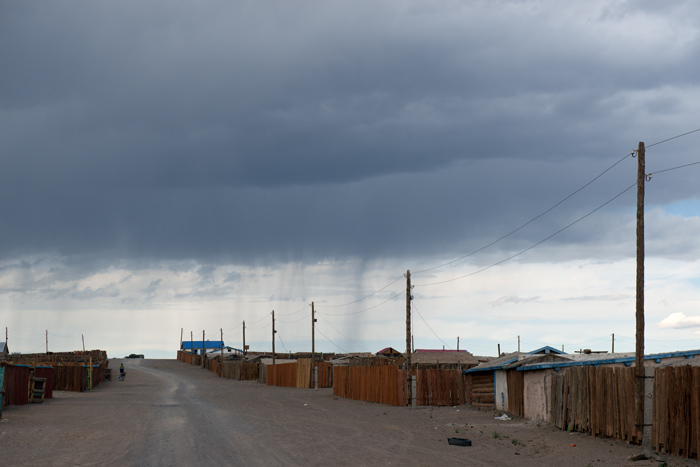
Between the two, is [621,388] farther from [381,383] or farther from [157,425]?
[381,383]

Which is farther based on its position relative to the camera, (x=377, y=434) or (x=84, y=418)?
(x=84, y=418)

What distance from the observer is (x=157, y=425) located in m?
24.3

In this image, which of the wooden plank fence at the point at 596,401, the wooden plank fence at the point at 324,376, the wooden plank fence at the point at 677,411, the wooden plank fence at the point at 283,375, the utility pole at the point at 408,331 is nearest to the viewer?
the wooden plank fence at the point at 677,411

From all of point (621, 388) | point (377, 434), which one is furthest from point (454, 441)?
point (621, 388)

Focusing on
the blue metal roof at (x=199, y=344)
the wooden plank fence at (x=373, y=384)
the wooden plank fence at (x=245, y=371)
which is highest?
the wooden plank fence at (x=373, y=384)

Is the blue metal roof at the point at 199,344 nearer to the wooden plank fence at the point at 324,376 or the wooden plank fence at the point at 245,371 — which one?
the wooden plank fence at the point at 245,371

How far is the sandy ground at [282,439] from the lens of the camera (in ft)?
54.8

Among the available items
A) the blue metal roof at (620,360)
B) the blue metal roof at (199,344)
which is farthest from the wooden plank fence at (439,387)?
the blue metal roof at (199,344)

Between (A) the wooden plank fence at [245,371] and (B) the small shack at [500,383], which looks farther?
(A) the wooden plank fence at [245,371]

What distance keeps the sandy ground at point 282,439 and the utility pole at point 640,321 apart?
2.66ft

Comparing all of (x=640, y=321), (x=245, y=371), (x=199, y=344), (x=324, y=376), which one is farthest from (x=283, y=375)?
(x=199, y=344)

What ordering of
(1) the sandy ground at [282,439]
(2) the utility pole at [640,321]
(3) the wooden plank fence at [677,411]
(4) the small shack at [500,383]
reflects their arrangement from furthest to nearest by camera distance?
(4) the small shack at [500,383] < (2) the utility pole at [640,321] < (1) the sandy ground at [282,439] < (3) the wooden plank fence at [677,411]

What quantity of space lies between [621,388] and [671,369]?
2421 mm

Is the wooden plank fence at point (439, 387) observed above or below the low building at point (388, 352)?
above
